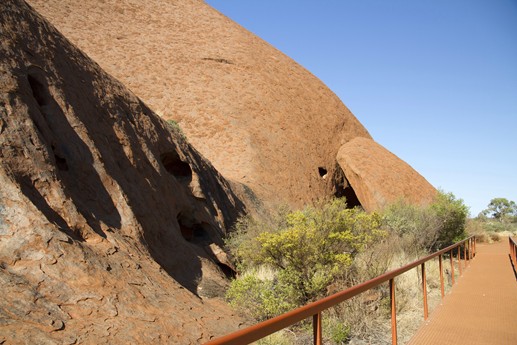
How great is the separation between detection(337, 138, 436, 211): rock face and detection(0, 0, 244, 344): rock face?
52.0 feet

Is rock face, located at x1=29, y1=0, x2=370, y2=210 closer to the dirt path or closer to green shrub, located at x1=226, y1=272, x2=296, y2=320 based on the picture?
green shrub, located at x1=226, y1=272, x2=296, y2=320

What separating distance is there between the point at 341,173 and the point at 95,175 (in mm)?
22353

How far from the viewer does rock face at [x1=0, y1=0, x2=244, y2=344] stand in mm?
5613

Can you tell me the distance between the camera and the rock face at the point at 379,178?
85.0ft

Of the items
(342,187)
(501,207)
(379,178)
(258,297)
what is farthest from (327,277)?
(501,207)

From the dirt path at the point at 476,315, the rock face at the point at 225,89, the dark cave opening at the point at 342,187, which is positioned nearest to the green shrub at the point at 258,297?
the dirt path at the point at 476,315

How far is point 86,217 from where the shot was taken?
7.42 m

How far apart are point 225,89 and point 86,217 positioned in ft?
69.7

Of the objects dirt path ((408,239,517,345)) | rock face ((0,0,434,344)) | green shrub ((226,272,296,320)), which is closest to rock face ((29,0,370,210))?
rock face ((0,0,434,344))

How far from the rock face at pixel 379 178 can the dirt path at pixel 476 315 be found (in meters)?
15.7

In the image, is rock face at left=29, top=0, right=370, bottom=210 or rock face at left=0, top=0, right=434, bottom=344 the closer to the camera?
rock face at left=0, top=0, right=434, bottom=344

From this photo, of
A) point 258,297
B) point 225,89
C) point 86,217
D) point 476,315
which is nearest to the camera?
point 476,315

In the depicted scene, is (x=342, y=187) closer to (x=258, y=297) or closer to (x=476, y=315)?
(x=258, y=297)

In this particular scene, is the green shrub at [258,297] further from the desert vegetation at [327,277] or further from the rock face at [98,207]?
the rock face at [98,207]
